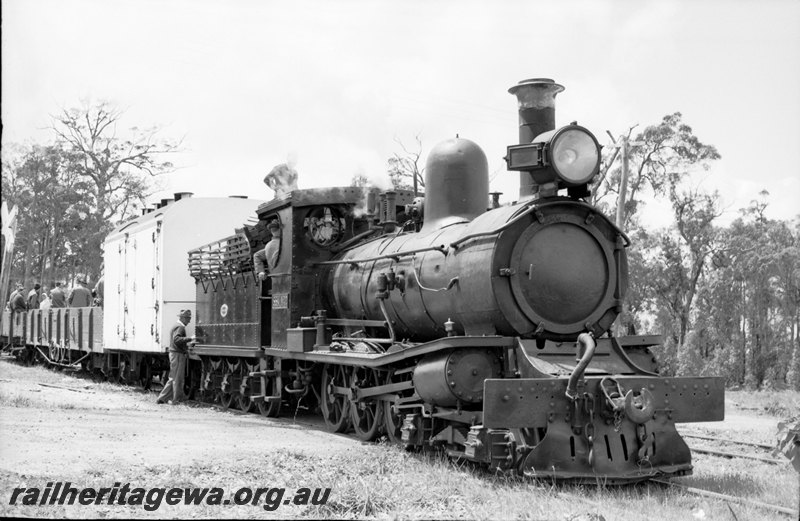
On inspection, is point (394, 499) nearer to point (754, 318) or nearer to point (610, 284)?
point (610, 284)

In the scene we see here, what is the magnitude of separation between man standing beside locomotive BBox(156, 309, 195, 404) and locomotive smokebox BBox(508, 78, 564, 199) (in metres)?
8.23

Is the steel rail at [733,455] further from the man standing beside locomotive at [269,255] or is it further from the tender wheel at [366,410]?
the man standing beside locomotive at [269,255]

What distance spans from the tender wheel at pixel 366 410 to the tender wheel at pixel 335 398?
0.21 meters

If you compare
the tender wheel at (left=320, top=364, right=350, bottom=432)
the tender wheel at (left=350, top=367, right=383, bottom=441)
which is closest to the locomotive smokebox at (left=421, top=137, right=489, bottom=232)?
the tender wheel at (left=350, top=367, right=383, bottom=441)

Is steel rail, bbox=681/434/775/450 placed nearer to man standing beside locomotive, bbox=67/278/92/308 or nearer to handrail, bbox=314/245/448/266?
handrail, bbox=314/245/448/266

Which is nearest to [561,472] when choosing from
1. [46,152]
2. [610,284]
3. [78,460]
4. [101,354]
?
[610,284]

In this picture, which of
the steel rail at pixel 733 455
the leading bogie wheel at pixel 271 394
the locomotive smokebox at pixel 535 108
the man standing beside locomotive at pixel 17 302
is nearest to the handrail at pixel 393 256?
the locomotive smokebox at pixel 535 108

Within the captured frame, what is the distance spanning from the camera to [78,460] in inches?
→ 303

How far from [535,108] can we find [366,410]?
4090mm

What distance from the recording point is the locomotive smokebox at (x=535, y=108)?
27.7ft

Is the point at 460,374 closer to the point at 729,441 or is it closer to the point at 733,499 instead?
the point at 733,499

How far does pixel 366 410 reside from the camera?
1012 centimetres

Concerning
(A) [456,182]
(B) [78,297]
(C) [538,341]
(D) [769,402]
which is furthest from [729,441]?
(B) [78,297]

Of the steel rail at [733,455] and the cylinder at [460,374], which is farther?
the steel rail at [733,455]
